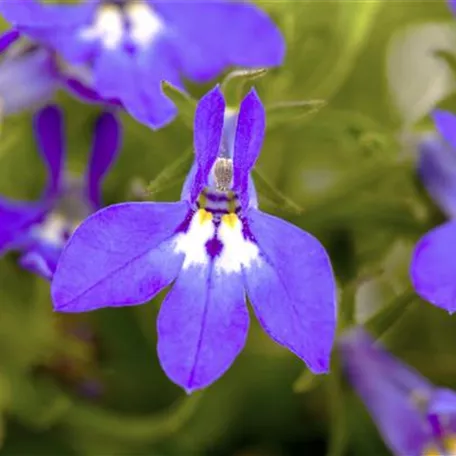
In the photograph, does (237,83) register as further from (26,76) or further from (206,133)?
(26,76)

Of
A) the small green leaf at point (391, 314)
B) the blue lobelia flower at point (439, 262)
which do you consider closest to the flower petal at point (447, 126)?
the blue lobelia flower at point (439, 262)

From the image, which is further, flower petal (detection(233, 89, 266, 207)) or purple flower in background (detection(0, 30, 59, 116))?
purple flower in background (detection(0, 30, 59, 116))

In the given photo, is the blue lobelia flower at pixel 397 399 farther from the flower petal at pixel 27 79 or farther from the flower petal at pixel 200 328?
the flower petal at pixel 27 79

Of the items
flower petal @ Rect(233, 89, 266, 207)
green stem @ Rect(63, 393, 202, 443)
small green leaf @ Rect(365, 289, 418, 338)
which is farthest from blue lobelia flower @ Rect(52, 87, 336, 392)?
green stem @ Rect(63, 393, 202, 443)

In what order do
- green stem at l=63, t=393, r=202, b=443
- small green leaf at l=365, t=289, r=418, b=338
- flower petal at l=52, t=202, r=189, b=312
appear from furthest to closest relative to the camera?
green stem at l=63, t=393, r=202, b=443
small green leaf at l=365, t=289, r=418, b=338
flower petal at l=52, t=202, r=189, b=312

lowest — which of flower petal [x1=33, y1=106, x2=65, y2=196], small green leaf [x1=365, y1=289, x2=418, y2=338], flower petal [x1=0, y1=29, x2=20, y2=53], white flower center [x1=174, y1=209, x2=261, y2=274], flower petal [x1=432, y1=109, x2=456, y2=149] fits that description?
small green leaf [x1=365, y1=289, x2=418, y2=338]

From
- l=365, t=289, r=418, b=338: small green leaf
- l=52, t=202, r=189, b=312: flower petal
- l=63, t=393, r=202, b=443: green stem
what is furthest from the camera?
l=63, t=393, r=202, b=443: green stem

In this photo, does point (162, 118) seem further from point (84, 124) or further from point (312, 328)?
point (84, 124)

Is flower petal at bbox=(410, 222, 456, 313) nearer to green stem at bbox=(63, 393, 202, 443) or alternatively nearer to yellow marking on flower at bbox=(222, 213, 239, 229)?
yellow marking on flower at bbox=(222, 213, 239, 229)
